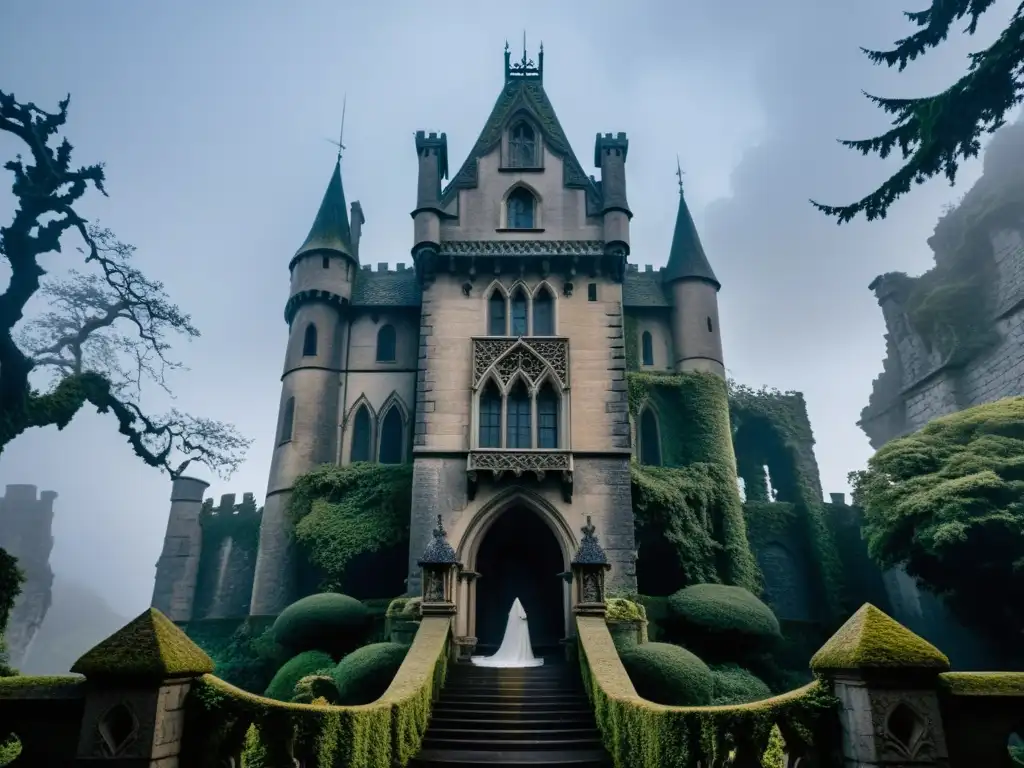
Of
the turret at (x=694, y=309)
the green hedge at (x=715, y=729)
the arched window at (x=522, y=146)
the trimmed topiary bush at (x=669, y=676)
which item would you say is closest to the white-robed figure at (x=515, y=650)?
the trimmed topiary bush at (x=669, y=676)

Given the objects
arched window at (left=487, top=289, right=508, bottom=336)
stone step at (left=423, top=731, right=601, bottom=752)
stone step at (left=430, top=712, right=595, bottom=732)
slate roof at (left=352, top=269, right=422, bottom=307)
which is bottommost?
stone step at (left=423, top=731, right=601, bottom=752)

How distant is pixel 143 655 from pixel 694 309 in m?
23.9

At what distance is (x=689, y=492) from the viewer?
73.9 feet

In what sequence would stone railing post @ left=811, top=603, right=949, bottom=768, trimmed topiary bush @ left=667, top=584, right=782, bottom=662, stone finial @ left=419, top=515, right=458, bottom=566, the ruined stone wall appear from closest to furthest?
stone railing post @ left=811, top=603, right=949, bottom=768 → stone finial @ left=419, top=515, right=458, bottom=566 → trimmed topiary bush @ left=667, top=584, right=782, bottom=662 → the ruined stone wall

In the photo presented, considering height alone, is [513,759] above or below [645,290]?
below

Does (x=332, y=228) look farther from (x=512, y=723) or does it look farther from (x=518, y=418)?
(x=512, y=723)

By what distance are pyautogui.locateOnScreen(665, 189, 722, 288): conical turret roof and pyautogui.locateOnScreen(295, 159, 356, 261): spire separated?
1332 centimetres

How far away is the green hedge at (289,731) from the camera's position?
20.4 ft

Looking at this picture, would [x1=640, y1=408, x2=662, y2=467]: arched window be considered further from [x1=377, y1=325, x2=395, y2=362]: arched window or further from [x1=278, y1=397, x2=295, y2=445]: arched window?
[x1=278, y1=397, x2=295, y2=445]: arched window

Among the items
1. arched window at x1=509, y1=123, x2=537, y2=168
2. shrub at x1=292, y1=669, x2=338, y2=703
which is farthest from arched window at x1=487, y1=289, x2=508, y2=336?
shrub at x1=292, y1=669, x2=338, y2=703

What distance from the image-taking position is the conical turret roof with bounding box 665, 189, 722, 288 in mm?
27109

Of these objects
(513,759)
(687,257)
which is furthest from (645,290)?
(513,759)

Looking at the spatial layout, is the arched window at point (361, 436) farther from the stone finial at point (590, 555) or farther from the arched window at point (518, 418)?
the stone finial at point (590, 555)

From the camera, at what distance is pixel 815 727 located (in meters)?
5.98
